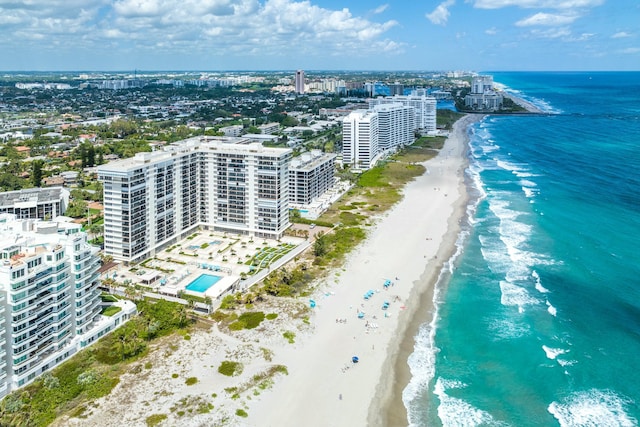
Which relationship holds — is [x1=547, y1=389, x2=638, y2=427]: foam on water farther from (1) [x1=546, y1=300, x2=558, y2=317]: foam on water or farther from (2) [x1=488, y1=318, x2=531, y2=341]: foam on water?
(1) [x1=546, y1=300, x2=558, y2=317]: foam on water

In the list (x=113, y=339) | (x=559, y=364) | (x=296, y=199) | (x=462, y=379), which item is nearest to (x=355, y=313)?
(x=462, y=379)

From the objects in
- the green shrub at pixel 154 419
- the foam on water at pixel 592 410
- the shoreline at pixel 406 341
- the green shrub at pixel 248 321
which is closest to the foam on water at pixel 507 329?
the shoreline at pixel 406 341

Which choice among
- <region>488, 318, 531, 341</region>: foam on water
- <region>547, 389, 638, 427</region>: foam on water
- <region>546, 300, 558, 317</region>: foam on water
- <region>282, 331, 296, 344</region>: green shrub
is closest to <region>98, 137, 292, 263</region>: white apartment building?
<region>282, 331, 296, 344</region>: green shrub

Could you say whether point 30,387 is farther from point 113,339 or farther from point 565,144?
point 565,144

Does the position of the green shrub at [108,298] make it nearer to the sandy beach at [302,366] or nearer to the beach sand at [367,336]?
the sandy beach at [302,366]

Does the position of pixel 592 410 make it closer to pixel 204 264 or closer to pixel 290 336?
pixel 290 336
